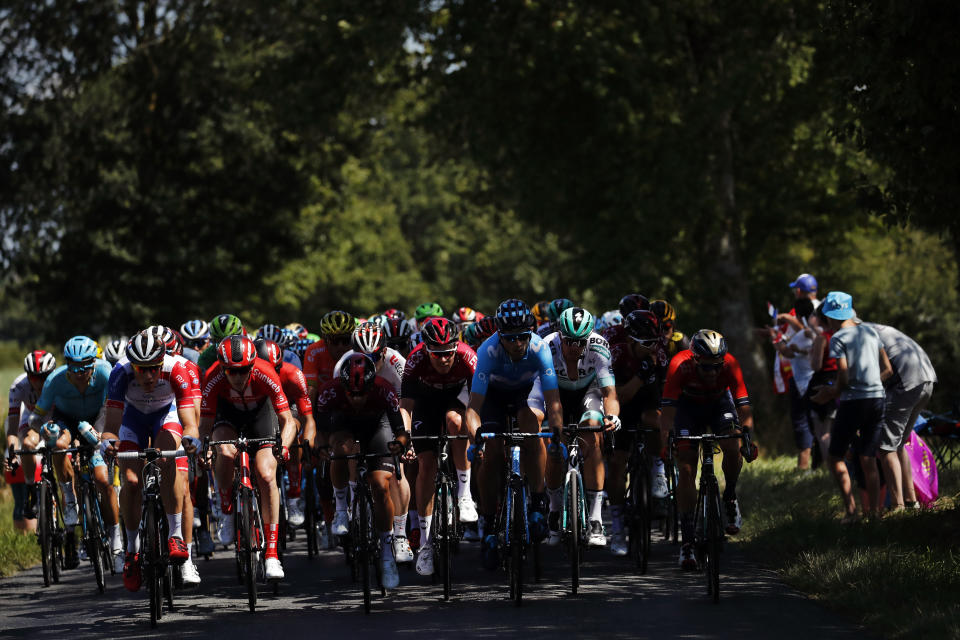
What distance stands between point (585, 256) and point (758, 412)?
185 inches

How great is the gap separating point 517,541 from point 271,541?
6.07 ft

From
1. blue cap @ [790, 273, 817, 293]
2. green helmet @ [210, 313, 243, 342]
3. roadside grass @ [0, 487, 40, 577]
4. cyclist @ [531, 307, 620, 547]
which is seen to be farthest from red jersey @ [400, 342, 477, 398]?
blue cap @ [790, 273, 817, 293]

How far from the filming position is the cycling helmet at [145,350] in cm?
1087

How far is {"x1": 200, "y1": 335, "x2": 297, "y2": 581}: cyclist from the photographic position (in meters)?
10.9

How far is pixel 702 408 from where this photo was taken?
11.6 metres

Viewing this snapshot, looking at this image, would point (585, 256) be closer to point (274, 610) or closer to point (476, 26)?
point (476, 26)

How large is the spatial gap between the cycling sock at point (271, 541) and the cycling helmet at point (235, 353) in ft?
4.03

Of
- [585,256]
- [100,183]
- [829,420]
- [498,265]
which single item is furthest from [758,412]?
[498,265]

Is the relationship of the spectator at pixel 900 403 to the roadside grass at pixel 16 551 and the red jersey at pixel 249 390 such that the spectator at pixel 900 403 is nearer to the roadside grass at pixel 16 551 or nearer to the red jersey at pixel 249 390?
the red jersey at pixel 249 390

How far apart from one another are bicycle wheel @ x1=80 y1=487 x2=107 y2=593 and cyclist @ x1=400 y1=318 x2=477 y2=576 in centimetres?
277

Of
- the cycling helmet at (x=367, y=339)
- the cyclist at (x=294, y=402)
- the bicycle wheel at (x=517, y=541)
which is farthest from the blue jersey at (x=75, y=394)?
the bicycle wheel at (x=517, y=541)

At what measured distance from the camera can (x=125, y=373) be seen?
11.3 meters

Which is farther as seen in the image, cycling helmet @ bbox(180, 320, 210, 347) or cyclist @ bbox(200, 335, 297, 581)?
cycling helmet @ bbox(180, 320, 210, 347)

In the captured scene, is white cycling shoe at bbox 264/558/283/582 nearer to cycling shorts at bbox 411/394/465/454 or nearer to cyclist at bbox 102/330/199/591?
cyclist at bbox 102/330/199/591
